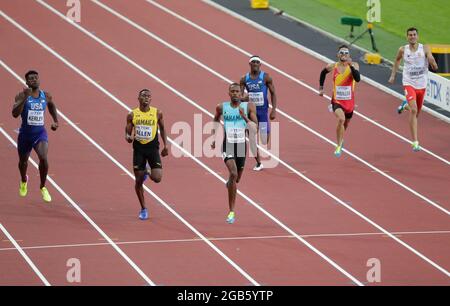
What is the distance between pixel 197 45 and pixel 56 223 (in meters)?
10.6

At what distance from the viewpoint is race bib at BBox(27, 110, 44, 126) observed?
18094 millimetres

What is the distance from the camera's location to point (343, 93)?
20859 mm

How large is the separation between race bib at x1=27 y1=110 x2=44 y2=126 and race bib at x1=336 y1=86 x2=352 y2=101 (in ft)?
17.1

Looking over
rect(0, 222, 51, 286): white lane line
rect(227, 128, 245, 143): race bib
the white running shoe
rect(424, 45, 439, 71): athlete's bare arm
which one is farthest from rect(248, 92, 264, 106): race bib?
rect(0, 222, 51, 286): white lane line

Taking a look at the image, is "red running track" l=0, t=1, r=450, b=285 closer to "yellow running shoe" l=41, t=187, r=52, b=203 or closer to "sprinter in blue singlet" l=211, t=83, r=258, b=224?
"yellow running shoe" l=41, t=187, r=52, b=203

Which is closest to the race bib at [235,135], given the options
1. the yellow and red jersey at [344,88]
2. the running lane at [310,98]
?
the running lane at [310,98]

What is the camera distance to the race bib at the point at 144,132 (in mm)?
17469

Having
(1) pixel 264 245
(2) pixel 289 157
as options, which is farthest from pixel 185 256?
(2) pixel 289 157

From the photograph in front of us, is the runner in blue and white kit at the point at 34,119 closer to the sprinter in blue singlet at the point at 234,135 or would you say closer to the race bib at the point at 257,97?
the sprinter in blue singlet at the point at 234,135

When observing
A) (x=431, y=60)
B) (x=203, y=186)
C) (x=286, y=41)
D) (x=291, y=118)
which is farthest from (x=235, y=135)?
(x=286, y=41)

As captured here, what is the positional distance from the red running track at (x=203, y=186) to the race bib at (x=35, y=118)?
4.05ft

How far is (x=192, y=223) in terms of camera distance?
17719 mm

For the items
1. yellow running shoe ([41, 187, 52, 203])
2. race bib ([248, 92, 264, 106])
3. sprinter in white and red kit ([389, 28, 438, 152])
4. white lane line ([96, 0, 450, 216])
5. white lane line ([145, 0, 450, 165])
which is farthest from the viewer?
white lane line ([145, 0, 450, 165])

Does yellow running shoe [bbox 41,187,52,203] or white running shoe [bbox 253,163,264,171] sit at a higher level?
yellow running shoe [bbox 41,187,52,203]
